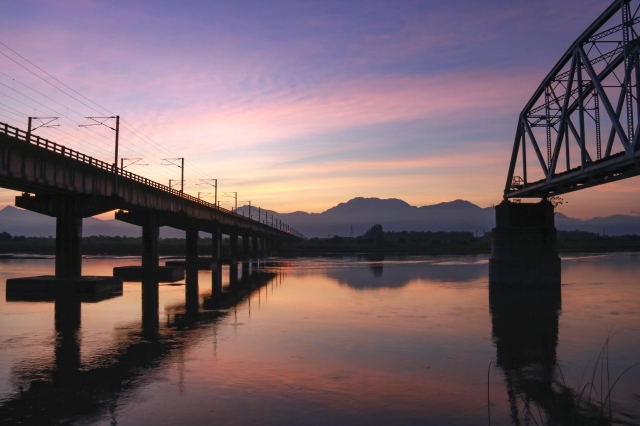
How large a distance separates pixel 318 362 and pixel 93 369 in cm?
A: 728

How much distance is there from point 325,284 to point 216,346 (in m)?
31.9

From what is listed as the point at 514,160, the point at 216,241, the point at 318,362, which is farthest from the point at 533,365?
the point at 216,241

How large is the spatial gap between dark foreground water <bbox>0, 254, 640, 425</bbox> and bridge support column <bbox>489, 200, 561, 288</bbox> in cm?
1074

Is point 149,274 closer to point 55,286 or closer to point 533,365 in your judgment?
point 55,286

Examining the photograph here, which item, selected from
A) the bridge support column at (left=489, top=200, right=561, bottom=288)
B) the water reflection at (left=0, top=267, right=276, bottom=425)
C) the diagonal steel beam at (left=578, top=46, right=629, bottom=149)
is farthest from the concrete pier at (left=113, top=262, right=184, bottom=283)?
the diagonal steel beam at (left=578, top=46, right=629, bottom=149)

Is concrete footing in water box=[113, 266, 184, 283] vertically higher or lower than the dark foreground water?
higher

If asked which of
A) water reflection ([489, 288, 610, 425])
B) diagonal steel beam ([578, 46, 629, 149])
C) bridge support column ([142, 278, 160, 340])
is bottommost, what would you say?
water reflection ([489, 288, 610, 425])

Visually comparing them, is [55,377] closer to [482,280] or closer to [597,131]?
[597,131]

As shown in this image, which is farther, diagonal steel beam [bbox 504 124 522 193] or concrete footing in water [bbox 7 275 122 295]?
diagonal steel beam [bbox 504 124 522 193]

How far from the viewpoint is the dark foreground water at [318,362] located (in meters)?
14.3

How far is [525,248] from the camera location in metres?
51.2

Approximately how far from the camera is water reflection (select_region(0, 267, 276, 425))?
46.5 feet

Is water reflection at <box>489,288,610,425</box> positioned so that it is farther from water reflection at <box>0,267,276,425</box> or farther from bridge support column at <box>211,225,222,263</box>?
bridge support column at <box>211,225,222,263</box>

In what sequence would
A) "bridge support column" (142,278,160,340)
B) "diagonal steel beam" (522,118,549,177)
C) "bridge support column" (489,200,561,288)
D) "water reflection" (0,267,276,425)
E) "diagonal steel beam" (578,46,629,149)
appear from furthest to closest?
"bridge support column" (489,200,561,288) → "diagonal steel beam" (522,118,549,177) → "diagonal steel beam" (578,46,629,149) → "bridge support column" (142,278,160,340) → "water reflection" (0,267,276,425)
